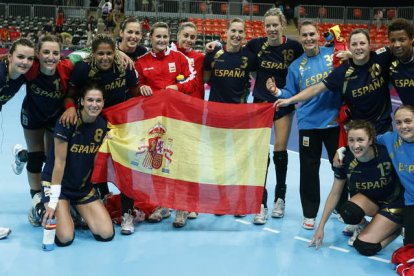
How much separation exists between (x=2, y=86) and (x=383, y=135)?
10.5ft

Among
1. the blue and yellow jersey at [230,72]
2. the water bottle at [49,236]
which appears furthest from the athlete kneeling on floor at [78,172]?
the blue and yellow jersey at [230,72]

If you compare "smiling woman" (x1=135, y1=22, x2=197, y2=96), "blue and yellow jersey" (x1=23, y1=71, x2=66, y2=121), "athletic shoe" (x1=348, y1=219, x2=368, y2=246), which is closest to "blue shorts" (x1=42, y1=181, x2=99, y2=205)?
"blue and yellow jersey" (x1=23, y1=71, x2=66, y2=121)

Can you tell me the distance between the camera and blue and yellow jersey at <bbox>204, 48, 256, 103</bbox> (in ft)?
16.5

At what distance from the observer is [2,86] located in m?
4.42

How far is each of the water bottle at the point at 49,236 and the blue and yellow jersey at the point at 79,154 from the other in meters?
0.48

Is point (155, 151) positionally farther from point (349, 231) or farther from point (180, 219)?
point (349, 231)

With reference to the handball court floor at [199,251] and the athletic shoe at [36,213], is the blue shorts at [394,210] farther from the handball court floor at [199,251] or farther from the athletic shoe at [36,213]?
the athletic shoe at [36,213]

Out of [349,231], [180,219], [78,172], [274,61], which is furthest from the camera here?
[274,61]

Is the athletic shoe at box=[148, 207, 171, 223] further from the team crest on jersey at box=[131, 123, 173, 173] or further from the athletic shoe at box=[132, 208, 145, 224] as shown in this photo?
the team crest on jersey at box=[131, 123, 173, 173]

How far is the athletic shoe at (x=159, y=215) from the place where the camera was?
4.96 meters

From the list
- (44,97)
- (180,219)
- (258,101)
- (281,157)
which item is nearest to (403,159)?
Result: (281,157)

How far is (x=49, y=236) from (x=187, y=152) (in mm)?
1440

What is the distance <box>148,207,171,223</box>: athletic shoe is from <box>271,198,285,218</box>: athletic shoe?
1.04 meters

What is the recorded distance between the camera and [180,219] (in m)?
4.89
